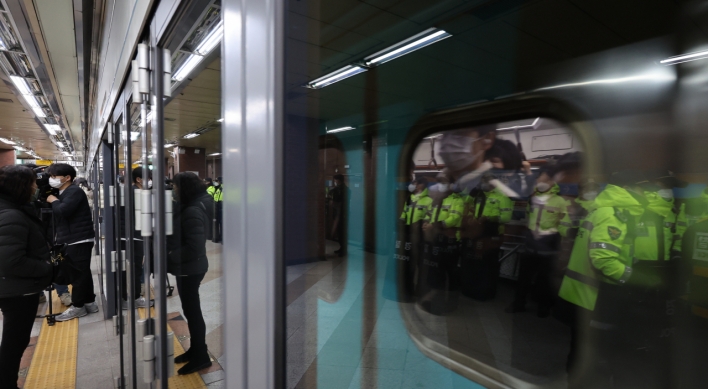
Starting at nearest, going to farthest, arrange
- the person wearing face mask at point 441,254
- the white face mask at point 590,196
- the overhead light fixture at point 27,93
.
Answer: the white face mask at point 590,196 → the person wearing face mask at point 441,254 → the overhead light fixture at point 27,93

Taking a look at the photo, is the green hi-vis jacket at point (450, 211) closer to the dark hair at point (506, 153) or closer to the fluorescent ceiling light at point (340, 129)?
the dark hair at point (506, 153)

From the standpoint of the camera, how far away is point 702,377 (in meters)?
2.11

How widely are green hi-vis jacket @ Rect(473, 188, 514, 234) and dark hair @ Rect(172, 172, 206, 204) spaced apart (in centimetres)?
150

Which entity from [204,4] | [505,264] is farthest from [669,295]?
[204,4]

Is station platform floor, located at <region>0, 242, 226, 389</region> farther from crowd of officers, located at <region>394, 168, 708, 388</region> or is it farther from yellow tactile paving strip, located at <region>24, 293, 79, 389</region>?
crowd of officers, located at <region>394, 168, 708, 388</region>

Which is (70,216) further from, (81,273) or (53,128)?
(53,128)

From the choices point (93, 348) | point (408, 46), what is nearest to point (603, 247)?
point (408, 46)

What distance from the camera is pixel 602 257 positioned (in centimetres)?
207

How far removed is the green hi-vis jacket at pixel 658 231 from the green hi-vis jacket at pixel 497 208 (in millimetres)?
615

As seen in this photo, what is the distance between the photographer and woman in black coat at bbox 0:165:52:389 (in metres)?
2.01

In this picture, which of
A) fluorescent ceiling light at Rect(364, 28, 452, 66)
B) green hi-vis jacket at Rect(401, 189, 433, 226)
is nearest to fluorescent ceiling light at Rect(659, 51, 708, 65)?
fluorescent ceiling light at Rect(364, 28, 452, 66)

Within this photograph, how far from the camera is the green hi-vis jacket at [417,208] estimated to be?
6.98 ft

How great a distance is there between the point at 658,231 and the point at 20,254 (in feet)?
11.6

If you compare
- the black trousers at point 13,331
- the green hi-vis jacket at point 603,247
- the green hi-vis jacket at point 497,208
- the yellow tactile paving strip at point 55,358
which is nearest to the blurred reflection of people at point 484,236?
the green hi-vis jacket at point 497,208
